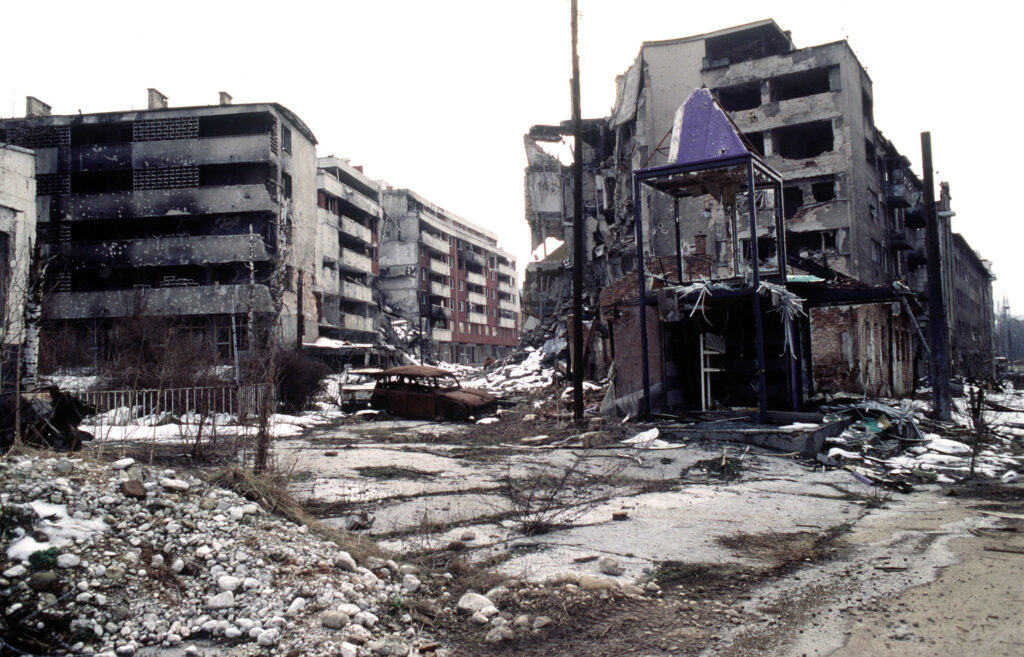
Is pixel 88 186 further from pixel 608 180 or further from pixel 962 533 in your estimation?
pixel 962 533

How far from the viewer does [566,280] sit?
39688 mm

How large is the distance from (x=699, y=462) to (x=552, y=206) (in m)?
29.6

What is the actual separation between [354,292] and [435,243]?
20.1 metres

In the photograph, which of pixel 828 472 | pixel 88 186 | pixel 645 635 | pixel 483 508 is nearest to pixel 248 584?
pixel 645 635

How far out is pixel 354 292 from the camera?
1858 inches

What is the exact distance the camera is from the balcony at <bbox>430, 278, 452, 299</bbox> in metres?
66.1

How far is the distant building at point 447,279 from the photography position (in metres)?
62.8

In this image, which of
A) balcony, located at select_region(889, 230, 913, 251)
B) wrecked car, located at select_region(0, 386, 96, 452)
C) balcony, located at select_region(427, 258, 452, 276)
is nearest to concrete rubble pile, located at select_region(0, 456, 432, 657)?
wrecked car, located at select_region(0, 386, 96, 452)

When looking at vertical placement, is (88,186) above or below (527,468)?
above

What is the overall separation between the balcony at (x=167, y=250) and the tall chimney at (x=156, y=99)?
7990 mm

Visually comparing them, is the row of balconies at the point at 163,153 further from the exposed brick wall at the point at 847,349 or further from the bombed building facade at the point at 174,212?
the exposed brick wall at the point at 847,349

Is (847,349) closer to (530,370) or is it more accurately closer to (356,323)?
(530,370)

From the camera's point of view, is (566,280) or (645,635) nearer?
(645,635)

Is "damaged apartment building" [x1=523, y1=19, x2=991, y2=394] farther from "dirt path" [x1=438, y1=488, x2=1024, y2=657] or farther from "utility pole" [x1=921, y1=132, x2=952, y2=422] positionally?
"dirt path" [x1=438, y1=488, x2=1024, y2=657]
